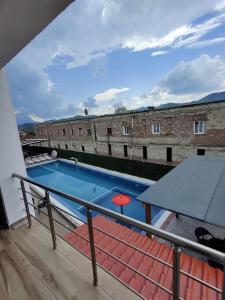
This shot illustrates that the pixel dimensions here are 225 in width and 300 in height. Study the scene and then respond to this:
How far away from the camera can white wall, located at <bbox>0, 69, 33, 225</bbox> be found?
2.26 m

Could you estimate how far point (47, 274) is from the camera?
5.35 ft

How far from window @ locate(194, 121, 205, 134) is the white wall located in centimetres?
1110

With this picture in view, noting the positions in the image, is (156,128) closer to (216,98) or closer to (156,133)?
(156,133)

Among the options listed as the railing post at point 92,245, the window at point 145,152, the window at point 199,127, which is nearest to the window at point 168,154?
the window at point 145,152

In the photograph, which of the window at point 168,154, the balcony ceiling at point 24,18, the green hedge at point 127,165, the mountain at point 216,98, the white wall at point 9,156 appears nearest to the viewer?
the balcony ceiling at point 24,18

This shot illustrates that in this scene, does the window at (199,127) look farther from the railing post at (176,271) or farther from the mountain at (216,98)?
the railing post at (176,271)

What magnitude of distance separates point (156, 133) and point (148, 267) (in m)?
10.8

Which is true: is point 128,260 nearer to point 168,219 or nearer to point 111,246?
point 111,246

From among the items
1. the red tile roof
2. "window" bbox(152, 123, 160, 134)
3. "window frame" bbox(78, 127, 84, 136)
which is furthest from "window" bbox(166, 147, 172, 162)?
the red tile roof

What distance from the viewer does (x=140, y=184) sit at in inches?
350

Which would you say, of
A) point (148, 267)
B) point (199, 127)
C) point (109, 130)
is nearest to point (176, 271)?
point (148, 267)

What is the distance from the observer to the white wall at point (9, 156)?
7.41ft

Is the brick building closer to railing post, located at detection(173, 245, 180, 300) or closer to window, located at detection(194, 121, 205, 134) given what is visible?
window, located at detection(194, 121, 205, 134)

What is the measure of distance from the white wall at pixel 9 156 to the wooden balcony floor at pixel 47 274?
462 millimetres
